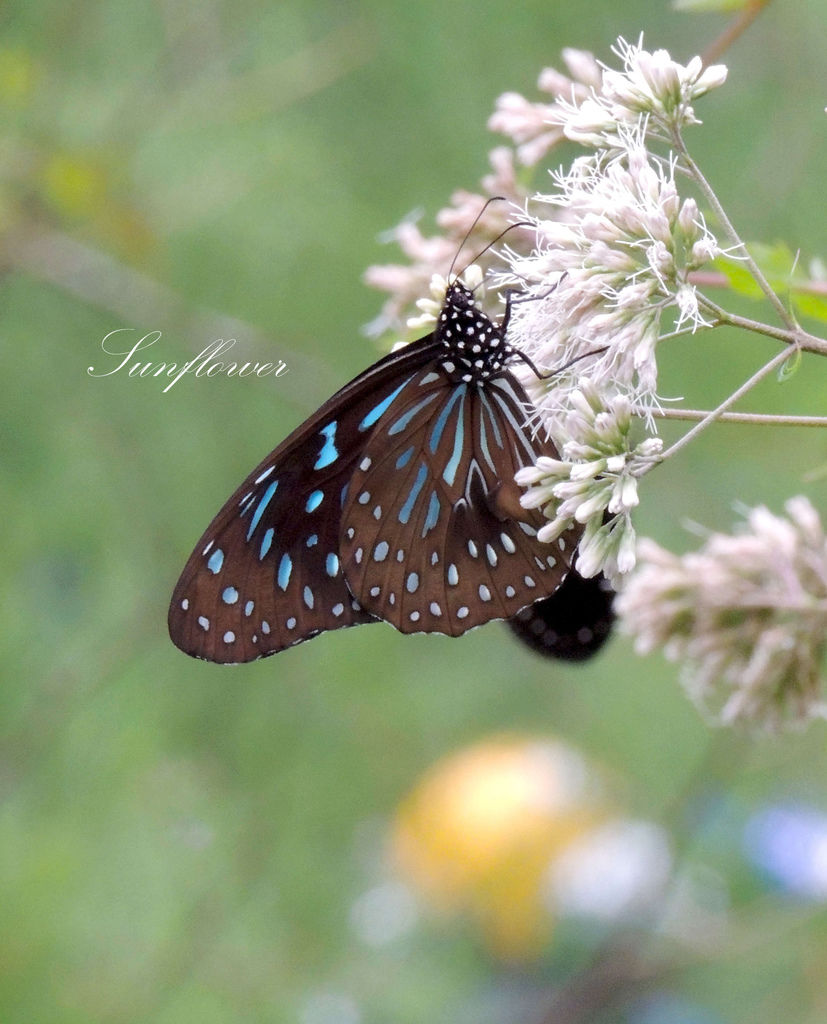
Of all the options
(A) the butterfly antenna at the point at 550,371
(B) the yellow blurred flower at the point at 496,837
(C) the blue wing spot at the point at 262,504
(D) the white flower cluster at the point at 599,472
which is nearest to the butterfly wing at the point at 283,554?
(C) the blue wing spot at the point at 262,504

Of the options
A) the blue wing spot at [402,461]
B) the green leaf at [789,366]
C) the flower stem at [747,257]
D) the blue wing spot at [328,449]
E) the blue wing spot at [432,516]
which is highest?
the blue wing spot at [402,461]

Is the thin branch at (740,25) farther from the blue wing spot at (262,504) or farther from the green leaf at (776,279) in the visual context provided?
the blue wing spot at (262,504)

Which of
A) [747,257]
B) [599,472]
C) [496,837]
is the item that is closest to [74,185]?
[599,472]

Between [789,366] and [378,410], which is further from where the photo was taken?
[378,410]

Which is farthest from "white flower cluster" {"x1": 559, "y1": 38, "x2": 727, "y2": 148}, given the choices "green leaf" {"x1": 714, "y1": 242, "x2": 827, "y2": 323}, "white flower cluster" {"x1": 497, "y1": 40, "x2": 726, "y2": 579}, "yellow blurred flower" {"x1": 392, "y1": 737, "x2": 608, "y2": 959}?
"yellow blurred flower" {"x1": 392, "y1": 737, "x2": 608, "y2": 959}

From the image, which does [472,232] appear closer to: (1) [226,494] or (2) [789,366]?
(2) [789,366]

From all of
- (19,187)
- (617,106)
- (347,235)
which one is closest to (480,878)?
(347,235)
